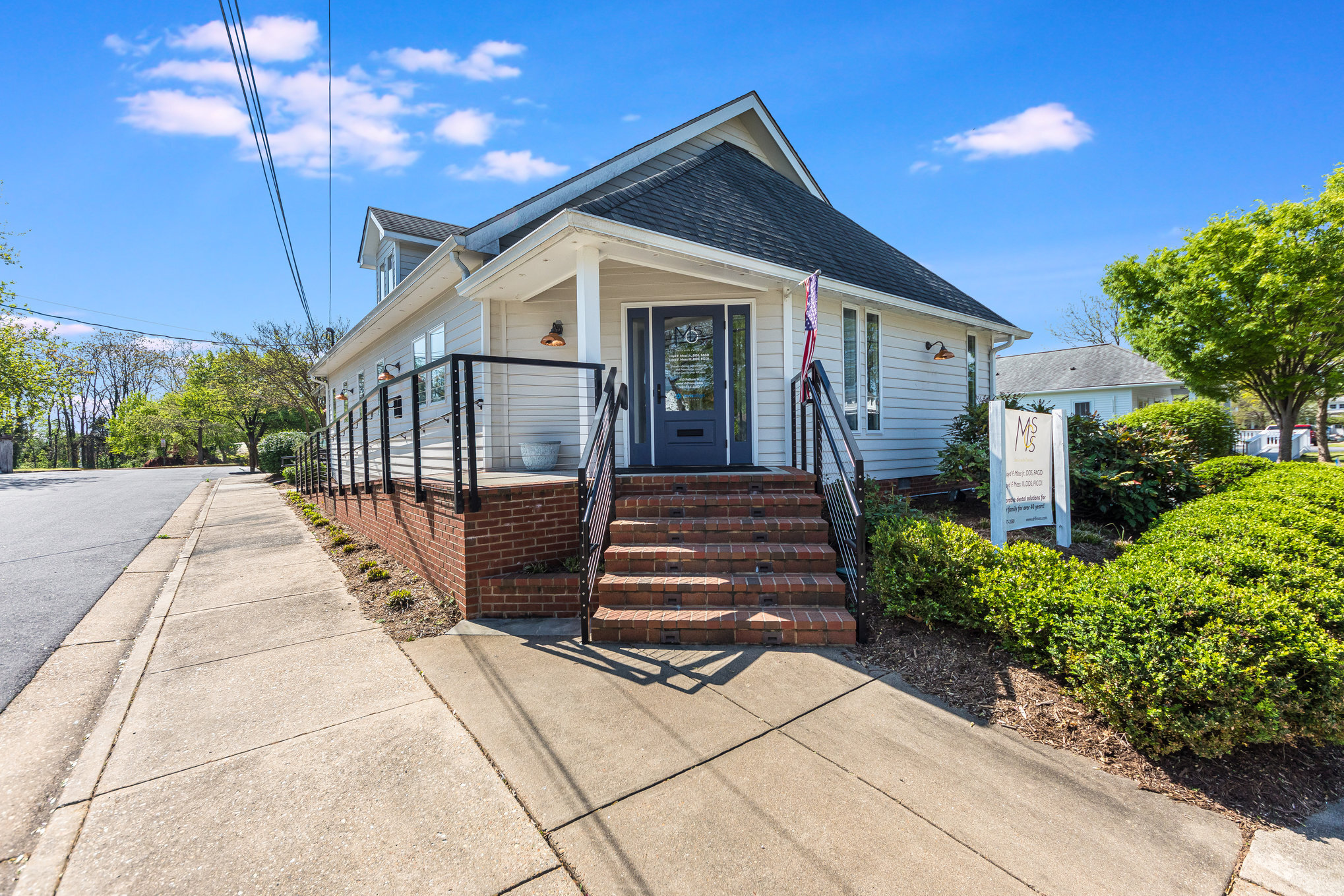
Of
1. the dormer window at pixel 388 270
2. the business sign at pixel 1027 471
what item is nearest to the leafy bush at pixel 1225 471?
the business sign at pixel 1027 471

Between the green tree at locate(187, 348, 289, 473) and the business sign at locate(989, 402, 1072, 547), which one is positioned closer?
the business sign at locate(989, 402, 1072, 547)

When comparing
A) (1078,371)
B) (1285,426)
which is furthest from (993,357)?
(1078,371)

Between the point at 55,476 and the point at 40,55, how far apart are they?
19.0 m

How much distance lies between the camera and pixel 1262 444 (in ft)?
71.4

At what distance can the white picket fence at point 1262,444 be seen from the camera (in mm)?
19478

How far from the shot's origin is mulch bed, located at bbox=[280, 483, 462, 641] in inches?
166

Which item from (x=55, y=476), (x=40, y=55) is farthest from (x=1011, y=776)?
(x=55, y=476)

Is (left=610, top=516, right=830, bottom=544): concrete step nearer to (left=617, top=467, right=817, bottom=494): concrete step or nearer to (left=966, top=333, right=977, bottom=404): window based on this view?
(left=617, top=467, right=817, bottom=494): concrete step

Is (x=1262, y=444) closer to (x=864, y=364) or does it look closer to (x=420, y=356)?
(x=864, y=364)

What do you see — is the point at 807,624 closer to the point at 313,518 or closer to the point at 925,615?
the point at 925,615

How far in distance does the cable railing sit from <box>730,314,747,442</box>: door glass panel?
191 centimetres

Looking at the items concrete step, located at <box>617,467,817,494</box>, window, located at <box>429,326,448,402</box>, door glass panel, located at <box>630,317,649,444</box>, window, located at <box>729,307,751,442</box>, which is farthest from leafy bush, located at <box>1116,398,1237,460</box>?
window, located at <box>429,326,448,402</box>

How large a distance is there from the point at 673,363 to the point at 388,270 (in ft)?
28.6

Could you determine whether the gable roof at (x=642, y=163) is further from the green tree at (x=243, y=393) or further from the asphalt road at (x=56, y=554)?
the green tree at (x=243, y=393)
